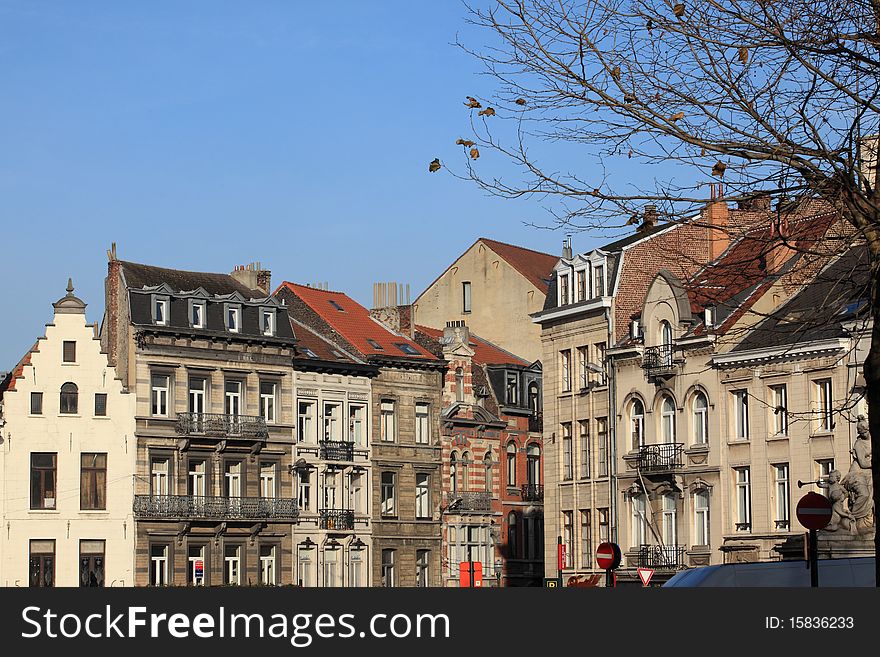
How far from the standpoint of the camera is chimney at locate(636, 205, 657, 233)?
16797 mm

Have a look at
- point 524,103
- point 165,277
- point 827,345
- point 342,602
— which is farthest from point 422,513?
point 342,602

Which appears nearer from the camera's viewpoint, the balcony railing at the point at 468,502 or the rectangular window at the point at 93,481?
the rectangular window at the point at 93,481

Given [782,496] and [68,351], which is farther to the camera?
[68,351]

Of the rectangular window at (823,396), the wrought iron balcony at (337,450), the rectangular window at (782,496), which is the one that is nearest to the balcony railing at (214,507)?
the wrought iron balcony at (337,450)

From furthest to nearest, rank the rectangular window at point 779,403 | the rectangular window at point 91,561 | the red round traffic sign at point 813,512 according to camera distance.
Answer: the rectangular window at point 91,561 < the rectangular window at point 779,403 < the red round traffic sign at point 813,512

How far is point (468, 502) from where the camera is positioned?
2785 inches

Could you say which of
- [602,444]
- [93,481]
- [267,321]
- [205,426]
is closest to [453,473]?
[267,321]

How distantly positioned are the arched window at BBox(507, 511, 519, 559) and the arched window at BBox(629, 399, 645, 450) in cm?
1554

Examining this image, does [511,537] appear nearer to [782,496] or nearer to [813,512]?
[782,496]

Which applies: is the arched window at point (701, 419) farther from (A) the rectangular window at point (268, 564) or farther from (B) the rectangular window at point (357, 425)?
(A) the rectangular window at point (268, 564)

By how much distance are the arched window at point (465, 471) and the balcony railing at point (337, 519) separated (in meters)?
6.13

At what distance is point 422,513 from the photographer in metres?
69.9

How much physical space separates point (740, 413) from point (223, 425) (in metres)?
20.4

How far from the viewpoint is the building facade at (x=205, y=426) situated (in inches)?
2474
